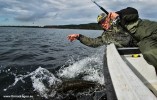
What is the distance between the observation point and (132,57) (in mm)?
5402

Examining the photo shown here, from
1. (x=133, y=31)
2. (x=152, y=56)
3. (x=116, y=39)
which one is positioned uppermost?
(x=133, y=31)

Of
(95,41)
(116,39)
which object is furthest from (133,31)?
(95,41)

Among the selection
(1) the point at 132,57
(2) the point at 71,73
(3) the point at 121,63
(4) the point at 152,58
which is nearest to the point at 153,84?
(4) the point at 152,58

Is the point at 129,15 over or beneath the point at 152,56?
over

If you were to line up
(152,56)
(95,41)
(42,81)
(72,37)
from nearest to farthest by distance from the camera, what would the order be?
(152,56)
(72,37)
(95,41)
(42,81)

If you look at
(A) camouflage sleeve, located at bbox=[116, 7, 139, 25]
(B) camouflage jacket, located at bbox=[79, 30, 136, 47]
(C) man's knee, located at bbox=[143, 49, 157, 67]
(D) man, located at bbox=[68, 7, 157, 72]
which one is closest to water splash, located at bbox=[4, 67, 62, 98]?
(B) camouflage jacket, located at bbox=[79, 30, 136, 47]

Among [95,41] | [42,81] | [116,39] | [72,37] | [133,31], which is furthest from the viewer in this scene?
[42,81]

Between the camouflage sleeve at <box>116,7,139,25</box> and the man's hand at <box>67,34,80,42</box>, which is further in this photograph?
the man's hand at <box>67,34,80,42</box>

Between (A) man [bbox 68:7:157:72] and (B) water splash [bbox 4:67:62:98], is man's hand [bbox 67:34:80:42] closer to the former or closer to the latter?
(A) man [bbox 68:7:157:72]

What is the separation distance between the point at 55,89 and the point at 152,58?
11.1 ft

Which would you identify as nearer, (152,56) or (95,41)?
(152,56)

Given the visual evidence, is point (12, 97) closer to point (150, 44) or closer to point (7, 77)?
point (7, 77)

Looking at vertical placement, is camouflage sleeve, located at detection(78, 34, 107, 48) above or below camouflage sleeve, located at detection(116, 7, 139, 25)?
below

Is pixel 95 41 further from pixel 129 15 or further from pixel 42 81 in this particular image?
pixel 129 15
